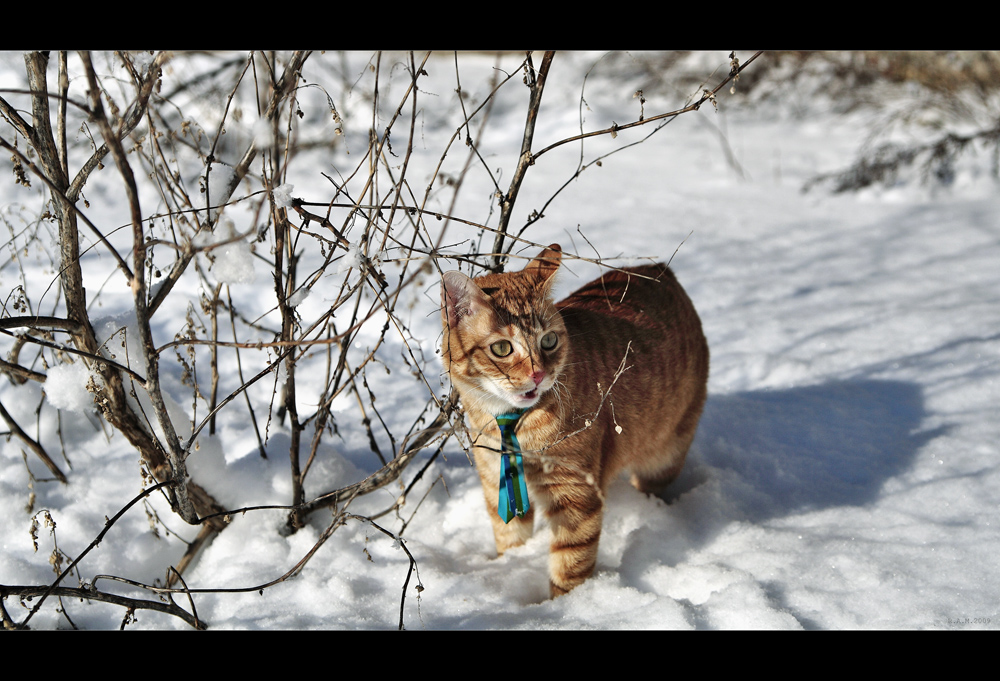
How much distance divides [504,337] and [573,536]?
0.66 m

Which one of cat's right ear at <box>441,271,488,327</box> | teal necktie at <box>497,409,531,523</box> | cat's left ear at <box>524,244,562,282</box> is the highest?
cat's left ear at <box>524,244,562,282</box>

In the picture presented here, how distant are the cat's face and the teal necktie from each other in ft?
0.19

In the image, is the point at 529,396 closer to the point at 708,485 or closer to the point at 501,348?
the point at 501,348

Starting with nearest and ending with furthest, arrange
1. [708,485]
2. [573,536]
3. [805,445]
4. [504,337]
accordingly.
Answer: [504,337], [573,536], [708,485], [805,445]

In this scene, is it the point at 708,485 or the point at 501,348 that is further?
the point at 708,485

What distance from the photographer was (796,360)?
317 cm

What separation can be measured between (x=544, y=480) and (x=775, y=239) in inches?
124

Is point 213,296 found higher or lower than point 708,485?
higher

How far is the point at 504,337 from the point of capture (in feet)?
6.33

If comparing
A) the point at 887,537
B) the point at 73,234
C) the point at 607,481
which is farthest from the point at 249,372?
the point at 887,537

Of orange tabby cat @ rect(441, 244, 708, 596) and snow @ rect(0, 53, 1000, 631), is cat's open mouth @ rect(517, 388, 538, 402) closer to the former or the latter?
orange tabby cat @ rect(441, 244, 708, 596)

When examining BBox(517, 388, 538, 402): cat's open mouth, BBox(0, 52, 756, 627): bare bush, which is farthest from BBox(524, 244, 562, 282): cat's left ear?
BBox(517, 388, 538, 402): cat's open mouth

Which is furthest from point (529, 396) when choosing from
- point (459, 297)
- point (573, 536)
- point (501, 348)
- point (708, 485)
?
point (708, 485)

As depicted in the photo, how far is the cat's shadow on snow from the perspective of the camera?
7.92 ft
